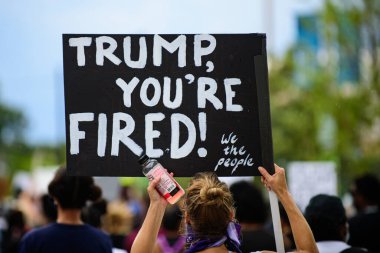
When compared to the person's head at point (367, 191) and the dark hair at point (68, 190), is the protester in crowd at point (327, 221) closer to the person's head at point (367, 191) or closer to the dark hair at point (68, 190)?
the dark hair at point (68, 190)

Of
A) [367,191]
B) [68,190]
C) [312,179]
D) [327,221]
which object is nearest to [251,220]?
[327,221]

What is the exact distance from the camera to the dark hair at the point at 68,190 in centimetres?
593

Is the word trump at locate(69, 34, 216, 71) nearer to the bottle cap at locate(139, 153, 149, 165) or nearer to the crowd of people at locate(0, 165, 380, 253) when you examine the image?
the bottle cap at locate(139, 153, 149, 165)

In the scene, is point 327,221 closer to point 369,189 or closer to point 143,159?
point 143,159

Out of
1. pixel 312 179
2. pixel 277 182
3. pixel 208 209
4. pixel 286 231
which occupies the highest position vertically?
pixel 277 182

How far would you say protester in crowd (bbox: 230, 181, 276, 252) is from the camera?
647cm

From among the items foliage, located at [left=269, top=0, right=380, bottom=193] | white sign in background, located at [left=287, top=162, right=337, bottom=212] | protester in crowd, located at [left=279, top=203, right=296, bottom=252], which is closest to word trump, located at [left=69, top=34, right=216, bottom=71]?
protester in crowd, located at [left=279, top=203, right=296, bottom=252]

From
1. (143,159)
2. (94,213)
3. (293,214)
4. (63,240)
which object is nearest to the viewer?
(293,214)

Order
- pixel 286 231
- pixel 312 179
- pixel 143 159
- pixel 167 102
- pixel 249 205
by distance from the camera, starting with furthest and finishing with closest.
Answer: pixel 312 179 < pixel 286 231 < pixel 249 205 < pixel 167 102 < pixel 143 159

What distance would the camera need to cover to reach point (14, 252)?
30.2 feet

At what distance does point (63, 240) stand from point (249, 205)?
1663 millimetres

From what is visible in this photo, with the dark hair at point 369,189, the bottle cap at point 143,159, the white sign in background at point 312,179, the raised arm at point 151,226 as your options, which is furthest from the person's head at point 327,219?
the white sign in background at point 312,179

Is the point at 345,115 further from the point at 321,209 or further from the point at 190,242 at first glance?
the point at 190,242

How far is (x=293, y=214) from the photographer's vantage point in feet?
15.5
